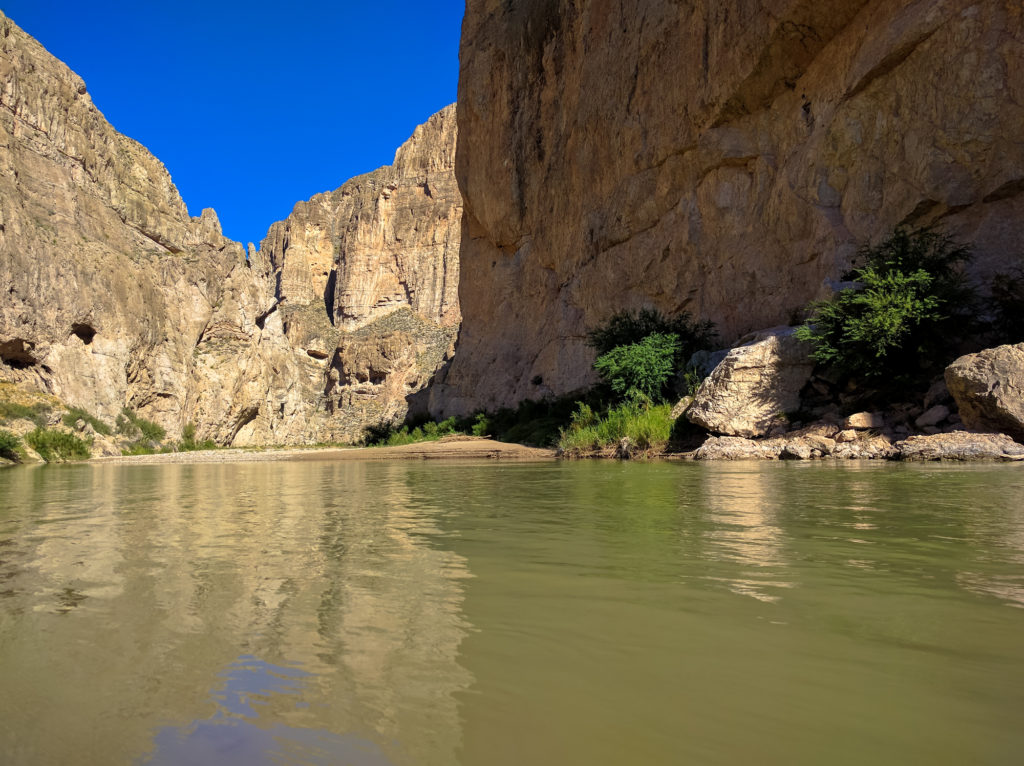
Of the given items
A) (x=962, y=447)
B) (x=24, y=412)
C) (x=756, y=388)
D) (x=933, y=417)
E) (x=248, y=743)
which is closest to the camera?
(x=248, y=743)

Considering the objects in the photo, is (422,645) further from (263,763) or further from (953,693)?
(953,693)

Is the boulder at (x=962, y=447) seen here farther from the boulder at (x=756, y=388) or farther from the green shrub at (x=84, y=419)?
the green shrub at (x=84, y=419)

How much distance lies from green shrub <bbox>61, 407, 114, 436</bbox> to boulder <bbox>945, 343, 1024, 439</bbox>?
117 feet

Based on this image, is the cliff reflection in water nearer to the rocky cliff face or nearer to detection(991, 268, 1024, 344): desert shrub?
detection(991, 268, 1024, 344): desert shrub

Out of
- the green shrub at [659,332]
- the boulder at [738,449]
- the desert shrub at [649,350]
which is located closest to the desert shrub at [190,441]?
the green shrub at [659,332]

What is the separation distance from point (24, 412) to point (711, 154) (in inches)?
1191

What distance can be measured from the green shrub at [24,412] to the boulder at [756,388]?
29.5m

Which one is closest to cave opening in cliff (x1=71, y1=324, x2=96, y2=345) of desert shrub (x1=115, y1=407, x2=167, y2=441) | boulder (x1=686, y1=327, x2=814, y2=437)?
desert shrub (x1=115, y1=407, x2=167, y2=441)

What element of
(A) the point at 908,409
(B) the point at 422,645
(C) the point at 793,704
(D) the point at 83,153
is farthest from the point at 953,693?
(D) the point at 83,153

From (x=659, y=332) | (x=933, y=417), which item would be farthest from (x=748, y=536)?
(x=659, y=332)

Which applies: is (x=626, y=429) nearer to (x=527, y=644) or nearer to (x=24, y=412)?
(x=527, y=644)

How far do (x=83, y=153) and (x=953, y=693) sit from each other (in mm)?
54167

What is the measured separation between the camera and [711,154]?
65.5 ft

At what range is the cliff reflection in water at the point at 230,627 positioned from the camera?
163 cm
